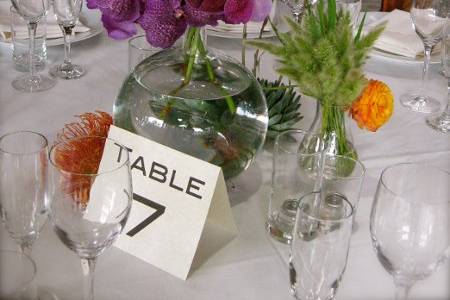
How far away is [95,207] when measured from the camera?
27.0 inches

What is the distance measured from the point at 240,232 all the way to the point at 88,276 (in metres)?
0.25

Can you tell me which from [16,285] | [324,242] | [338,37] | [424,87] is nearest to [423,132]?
[424,87]

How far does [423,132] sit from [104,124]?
594mm

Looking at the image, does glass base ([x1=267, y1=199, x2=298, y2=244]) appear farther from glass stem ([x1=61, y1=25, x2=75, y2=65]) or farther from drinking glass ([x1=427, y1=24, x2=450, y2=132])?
glass stem ([x1=61, y1=25, x2=75, y2=65])

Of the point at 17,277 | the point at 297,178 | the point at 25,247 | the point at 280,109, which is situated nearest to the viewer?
the point at 17,277

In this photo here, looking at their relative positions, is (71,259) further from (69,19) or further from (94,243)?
(69,19)

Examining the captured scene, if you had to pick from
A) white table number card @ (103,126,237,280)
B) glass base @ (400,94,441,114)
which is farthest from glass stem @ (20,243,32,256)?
glass base @ (400,94,441,114)

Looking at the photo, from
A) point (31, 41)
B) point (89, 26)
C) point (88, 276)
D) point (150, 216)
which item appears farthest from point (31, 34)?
point (88, 276)

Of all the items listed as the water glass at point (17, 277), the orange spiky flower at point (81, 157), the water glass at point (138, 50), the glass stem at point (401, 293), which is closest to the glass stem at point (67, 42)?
the water glass at point (138, 50)

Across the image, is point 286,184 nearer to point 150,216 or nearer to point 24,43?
point 150,216

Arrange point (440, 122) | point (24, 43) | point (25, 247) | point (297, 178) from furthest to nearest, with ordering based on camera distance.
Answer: point (24, 43), point (440, 122), point (297, 178), point (25, 247)

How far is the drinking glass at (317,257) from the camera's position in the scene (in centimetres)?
65

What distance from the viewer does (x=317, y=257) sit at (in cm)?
67

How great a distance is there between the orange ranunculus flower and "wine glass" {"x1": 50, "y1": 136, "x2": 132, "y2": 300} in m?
0.34
